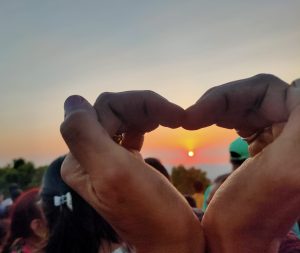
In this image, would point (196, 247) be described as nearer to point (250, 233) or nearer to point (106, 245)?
point (250, 233)

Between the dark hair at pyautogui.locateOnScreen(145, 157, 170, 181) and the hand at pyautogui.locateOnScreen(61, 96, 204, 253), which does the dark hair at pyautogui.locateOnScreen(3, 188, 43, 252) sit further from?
the hand at pyautogui.locateOnScreen(61, 96, 204, 253)

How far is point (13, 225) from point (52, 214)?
1.45 metres

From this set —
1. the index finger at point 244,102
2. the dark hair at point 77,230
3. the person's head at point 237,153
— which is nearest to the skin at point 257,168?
the index finger at point 244,102

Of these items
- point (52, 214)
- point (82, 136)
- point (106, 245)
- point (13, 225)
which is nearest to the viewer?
point (82, 136)

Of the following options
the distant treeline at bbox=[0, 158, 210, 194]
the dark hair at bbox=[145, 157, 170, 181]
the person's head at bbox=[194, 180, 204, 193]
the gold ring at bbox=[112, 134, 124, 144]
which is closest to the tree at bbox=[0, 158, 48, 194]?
the distant treeline at bbox=[0, 158, 210, 194]

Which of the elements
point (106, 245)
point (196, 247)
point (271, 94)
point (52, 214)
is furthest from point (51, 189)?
point (271, 94)

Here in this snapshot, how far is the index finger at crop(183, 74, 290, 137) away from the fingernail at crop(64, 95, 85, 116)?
174 millimetres

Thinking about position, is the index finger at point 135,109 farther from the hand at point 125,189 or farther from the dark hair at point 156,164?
the dark hair at point 156,164

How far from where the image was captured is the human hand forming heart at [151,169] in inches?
29.5

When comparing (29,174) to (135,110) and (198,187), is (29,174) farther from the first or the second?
(135,110)

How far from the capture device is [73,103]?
787 millimetres

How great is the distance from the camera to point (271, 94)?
2.51 feet

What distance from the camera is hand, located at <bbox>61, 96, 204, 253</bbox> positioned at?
0.75 metres

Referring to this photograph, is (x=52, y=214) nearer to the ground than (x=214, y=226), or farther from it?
nearer to the ground
